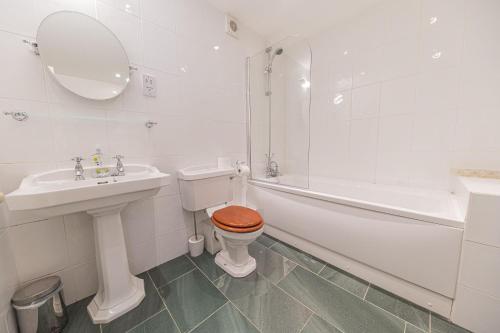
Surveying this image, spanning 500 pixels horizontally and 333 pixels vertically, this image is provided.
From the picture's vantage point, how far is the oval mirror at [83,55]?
3.24ft

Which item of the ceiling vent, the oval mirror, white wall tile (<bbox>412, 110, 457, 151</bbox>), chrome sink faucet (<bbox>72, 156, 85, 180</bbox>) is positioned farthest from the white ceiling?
chrome sink faucet (<bbox>72, 156, 85, 180</bbox>)

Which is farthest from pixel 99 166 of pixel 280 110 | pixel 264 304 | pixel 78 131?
pixel 280 110

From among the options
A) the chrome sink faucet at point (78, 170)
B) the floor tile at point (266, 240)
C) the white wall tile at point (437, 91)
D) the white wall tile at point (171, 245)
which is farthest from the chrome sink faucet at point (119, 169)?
the white wall tile at point (437, 91)

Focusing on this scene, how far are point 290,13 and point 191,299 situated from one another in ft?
8.64

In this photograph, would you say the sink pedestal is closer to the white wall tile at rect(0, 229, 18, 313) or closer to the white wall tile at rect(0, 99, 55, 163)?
the white wall tile at rect(0, 229, 18, 313)

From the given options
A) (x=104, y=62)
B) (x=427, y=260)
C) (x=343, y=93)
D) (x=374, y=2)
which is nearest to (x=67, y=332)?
(x=104, y=62)

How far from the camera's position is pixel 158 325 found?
99 cm

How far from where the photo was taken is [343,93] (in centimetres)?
196

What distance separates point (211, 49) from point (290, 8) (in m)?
0.88

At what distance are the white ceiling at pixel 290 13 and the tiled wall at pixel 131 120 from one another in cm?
15

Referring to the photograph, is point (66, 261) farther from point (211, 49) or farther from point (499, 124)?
point (499, 124)

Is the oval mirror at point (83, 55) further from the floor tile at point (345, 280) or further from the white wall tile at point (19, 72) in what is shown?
the floor tile at point (345, 280)

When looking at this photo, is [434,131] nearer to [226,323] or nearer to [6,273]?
[226,323]

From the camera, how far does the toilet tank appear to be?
1440 millimetres
